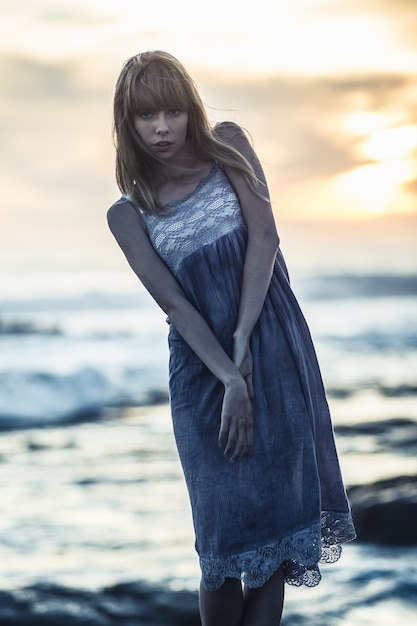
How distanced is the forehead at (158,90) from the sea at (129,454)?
8.10ft

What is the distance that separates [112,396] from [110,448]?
484 cm

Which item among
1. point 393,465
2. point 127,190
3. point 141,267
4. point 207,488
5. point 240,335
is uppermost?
point 127,190

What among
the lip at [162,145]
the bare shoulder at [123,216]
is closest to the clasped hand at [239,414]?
the bare shoulder at [123,216]

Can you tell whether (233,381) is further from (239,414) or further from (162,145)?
(162,145)

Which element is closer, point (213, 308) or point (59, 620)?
point (213, 308)

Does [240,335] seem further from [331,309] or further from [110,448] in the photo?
[331,309]

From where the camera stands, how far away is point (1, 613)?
438cm

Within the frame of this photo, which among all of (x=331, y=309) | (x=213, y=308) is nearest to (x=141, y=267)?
(x=213, y=308)

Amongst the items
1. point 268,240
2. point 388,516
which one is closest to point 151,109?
point 268,240

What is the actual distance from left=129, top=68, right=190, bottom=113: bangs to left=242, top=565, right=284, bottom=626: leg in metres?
1.24

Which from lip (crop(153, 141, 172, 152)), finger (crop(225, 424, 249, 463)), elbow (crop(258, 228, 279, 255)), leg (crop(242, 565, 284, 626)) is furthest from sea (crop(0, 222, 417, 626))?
lip (crop(153, 141, 172, 152))

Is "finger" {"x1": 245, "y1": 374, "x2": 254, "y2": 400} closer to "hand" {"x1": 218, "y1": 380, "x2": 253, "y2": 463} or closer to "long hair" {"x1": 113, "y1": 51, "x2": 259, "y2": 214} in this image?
"hand" {"x1": 218, "y1": 380, "x2": 253, "y2": 463}

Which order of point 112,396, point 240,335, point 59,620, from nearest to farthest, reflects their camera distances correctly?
1. point 240,335
2. point 59,620
3. point 112,396

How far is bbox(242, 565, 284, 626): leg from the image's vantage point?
2688 millimetres
